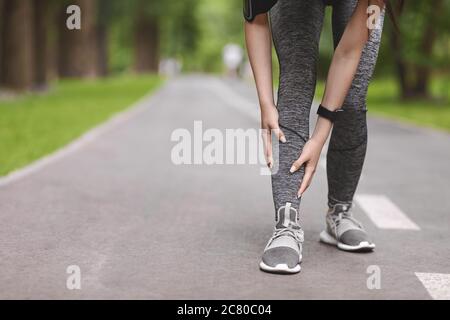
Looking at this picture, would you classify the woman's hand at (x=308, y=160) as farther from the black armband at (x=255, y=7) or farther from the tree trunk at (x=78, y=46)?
the tree trunk at (x=78, y=46)

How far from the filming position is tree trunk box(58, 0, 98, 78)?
35.1 metres

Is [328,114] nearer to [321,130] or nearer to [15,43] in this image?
[321,130]

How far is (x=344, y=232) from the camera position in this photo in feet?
12.5

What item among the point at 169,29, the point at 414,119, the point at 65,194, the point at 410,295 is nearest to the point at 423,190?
the point at 65,194

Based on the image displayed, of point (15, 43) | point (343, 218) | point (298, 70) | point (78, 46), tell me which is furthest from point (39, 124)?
point (78, 46)

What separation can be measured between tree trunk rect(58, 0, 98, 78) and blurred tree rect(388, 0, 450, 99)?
691 inches

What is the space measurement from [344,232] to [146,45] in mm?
48738

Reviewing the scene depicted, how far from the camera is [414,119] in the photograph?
14.7m

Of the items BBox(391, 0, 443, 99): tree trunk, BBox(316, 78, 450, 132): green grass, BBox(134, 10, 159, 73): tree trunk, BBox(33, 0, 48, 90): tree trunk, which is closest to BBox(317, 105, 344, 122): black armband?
BBox(316, 78, 450, 132): green grass

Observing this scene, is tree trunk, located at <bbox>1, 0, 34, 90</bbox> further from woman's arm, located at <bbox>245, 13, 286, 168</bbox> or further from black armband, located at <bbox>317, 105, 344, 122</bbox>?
black armband, located at <bbox>317, 105, 344, 122</bbox>

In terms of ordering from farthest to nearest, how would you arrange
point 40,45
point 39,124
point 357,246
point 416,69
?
point 40,45
point 416,69
point 39,124
point 357,246

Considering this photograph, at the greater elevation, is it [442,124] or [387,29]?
[387,29]
